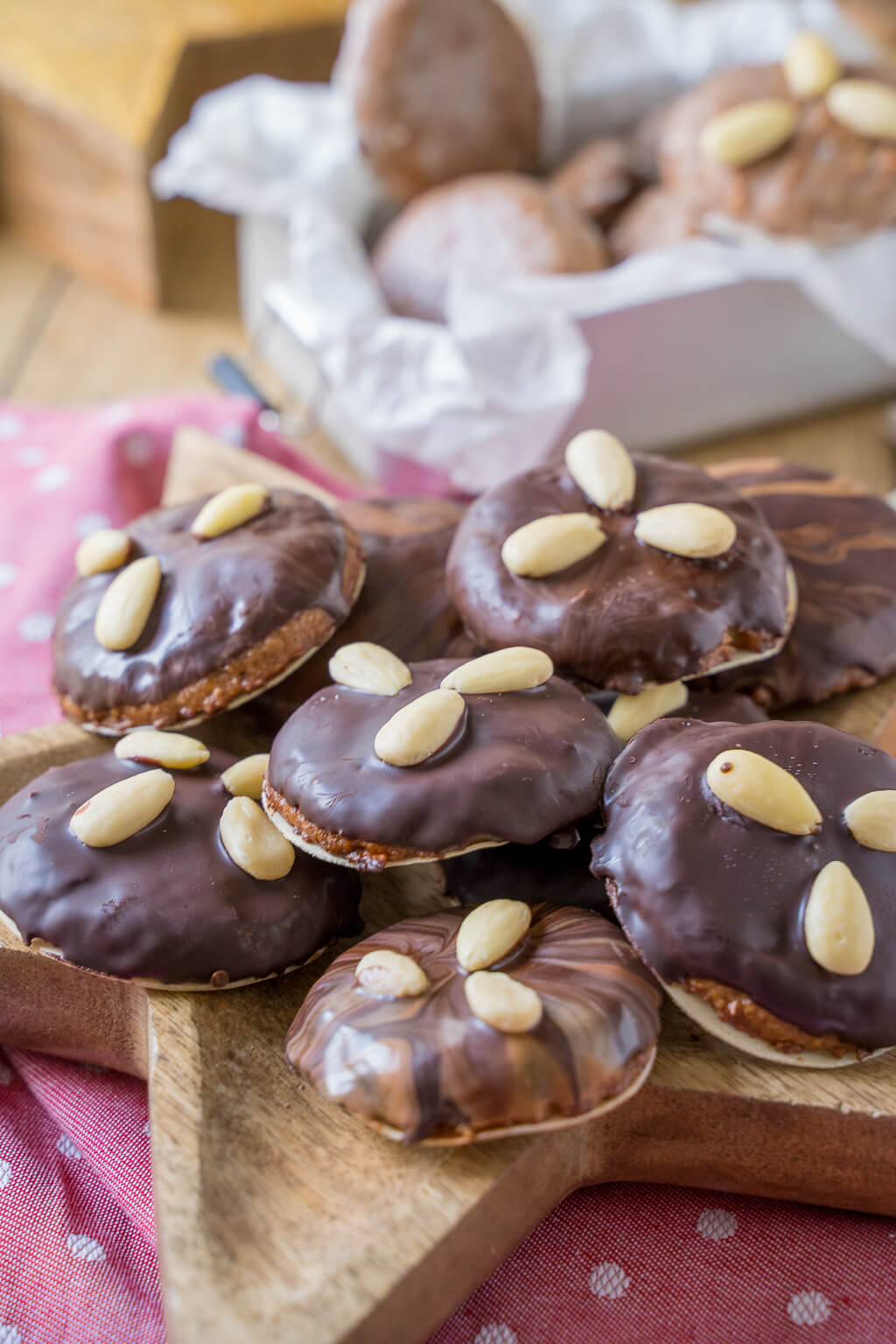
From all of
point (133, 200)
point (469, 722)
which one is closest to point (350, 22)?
point (133, 200)

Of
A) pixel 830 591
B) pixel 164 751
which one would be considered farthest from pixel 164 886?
pixel 830 591

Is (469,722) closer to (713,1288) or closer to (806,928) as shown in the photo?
(806,928)

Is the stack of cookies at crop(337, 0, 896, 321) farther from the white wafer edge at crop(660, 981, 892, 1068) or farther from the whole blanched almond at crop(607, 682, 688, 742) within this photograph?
the white wafer edge at crop(660, 981, 892, 1068)

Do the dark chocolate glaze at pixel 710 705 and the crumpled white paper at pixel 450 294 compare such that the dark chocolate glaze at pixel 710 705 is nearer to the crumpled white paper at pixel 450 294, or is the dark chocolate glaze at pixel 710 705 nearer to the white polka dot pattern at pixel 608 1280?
the white polka dot pattern at pixel 608 1280

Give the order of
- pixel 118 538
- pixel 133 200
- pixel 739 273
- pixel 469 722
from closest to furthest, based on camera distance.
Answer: pixel 469 722, pixel 118 538, pixel 739 273, pixel 133 200

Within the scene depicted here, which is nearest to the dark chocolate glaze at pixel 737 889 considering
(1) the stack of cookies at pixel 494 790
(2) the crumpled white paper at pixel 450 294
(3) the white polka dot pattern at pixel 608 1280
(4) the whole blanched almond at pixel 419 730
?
(1) the stack of cookies at pixel 494 790

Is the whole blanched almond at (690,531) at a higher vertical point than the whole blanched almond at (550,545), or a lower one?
lower
